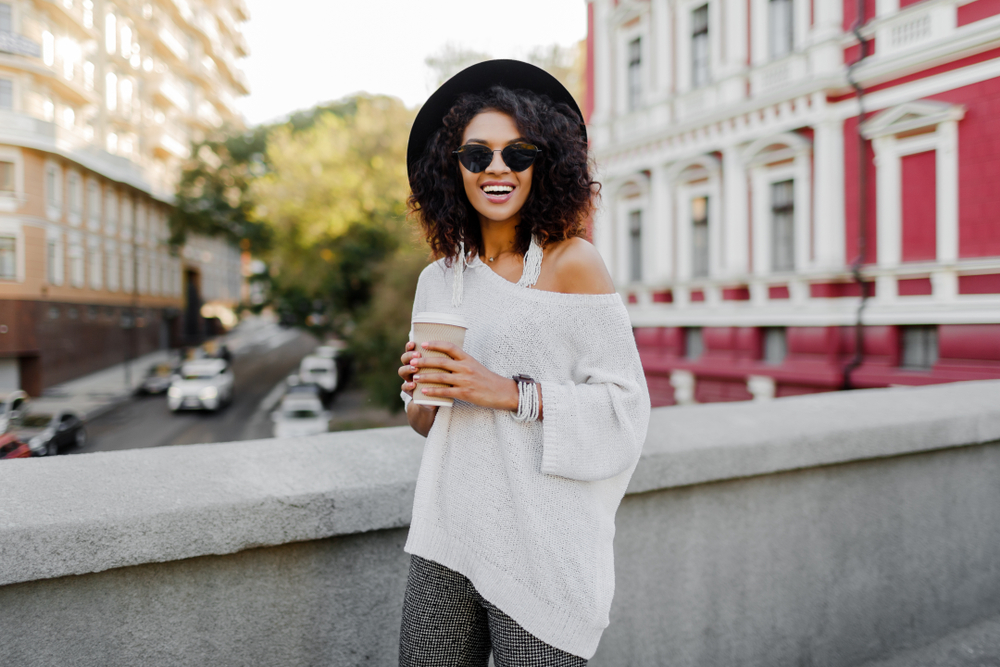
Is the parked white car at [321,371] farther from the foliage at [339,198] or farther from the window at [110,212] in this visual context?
the window at [110,212]

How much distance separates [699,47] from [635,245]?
4.86 meters

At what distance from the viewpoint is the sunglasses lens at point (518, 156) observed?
1294 millimetres

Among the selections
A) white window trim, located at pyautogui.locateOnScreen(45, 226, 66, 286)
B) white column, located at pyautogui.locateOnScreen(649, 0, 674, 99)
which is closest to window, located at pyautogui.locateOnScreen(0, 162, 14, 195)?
white window trim, located at pyautogui.locateOnScreen(45, 226, 66, 286)

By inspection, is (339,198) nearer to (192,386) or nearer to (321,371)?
(321,371)

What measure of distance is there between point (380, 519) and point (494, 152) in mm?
953

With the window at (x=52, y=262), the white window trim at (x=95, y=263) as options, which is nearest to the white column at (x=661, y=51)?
the white window trim at (x=95, y=263)

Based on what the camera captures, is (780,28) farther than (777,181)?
No

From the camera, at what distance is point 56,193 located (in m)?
3.65

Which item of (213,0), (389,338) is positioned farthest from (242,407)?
(213,0)

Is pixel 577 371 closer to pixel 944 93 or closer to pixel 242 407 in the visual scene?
pixel 944 93

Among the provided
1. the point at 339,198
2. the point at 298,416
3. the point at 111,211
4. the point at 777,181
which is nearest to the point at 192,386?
the point at 111,211

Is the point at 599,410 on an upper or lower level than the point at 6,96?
lower

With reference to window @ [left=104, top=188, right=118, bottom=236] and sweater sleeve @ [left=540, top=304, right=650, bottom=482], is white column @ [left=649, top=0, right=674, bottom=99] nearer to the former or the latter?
window @ [left=104, top=188, right=118, bottom=236]

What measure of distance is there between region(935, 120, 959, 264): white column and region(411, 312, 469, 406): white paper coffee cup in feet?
30.2
